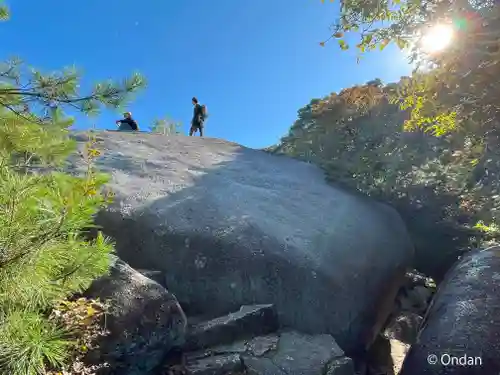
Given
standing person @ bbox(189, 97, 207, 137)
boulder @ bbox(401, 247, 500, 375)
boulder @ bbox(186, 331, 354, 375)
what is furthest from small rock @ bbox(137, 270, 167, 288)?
standing person @ bbox(189, 97, 207, 137)

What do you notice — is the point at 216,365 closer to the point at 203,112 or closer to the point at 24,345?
the point at 24,345

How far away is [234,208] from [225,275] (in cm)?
169

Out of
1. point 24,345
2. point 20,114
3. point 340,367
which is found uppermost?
point 20,114

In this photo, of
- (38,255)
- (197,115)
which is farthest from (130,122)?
(38,255)

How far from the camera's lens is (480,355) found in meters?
4.39

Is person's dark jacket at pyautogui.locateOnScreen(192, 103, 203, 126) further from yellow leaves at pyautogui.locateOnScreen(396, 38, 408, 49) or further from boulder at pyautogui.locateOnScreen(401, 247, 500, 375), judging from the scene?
boulder at pyautogui.locateOnScreen(401, 247, 500, 375)

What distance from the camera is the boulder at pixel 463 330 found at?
439 cm

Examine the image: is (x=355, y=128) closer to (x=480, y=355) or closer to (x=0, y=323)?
(x=480, y=355)

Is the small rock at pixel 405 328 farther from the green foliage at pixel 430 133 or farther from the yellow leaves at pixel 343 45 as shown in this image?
the yellow leaves at pixel 343 45

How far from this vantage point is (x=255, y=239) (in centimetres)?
685

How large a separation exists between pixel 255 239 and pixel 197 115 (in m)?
8.02

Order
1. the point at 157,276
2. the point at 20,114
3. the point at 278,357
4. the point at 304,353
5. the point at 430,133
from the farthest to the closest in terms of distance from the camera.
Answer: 1. the point at 430,133
2. the point at 157,276
3. the point at 304,353
4. the point at 278,357
5. the point at 20,114

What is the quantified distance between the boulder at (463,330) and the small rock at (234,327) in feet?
7.05

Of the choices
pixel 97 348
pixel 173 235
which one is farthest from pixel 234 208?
pixel 97 348
